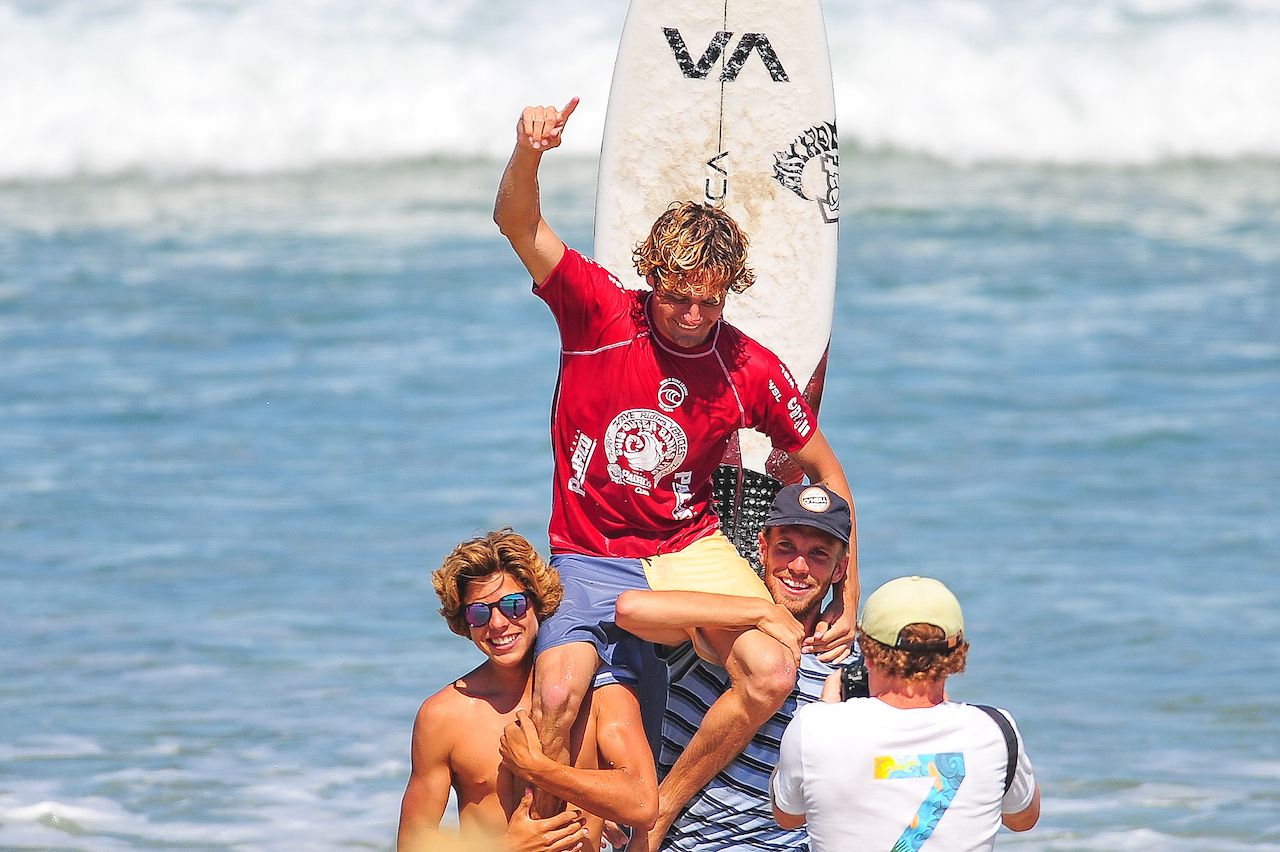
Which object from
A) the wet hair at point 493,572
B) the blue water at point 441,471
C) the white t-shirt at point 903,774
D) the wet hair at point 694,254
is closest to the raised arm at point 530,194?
the wet hair at point 694,254

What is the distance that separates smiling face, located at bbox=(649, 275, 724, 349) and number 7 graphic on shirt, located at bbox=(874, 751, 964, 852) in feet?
4.21

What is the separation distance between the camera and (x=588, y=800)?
3.66 m

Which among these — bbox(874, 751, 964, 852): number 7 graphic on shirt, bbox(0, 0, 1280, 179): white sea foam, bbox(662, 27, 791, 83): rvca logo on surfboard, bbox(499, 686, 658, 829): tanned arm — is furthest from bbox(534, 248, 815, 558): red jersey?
bbox(0, 0, 1280, 179): white sea foam

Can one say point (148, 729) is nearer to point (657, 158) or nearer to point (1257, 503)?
point (657, 158)

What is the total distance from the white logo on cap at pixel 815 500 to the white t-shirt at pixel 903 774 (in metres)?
0.80

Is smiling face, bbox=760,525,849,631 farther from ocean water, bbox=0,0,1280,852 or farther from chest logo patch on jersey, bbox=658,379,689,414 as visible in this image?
ocean water, bbox=0,0,1280,852

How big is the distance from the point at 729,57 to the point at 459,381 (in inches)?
262

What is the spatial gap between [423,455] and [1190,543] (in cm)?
508

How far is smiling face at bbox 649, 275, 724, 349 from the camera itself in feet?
12.2

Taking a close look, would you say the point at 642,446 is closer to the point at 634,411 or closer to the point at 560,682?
the point at 634,411

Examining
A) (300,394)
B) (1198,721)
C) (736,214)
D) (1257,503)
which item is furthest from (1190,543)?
(300,394)

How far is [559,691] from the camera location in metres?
3.67

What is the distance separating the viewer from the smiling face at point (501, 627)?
146 inches

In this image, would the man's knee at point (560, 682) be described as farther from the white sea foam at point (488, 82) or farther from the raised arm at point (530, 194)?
the white sea foam at point (488, 82)
